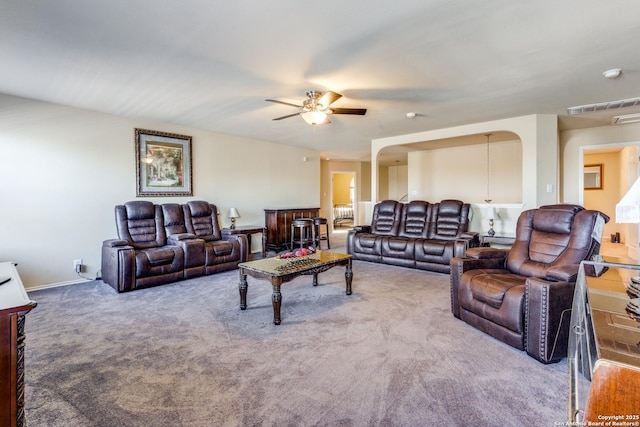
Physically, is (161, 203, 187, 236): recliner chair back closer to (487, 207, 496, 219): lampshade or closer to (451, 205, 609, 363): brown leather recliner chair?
(451, 205, 609, 363): brown leather recliner chair

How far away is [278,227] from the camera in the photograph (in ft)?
21.7

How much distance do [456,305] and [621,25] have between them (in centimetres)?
253

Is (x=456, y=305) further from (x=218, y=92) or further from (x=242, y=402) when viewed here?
(x=218, y=92)

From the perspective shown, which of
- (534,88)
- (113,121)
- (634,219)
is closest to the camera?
(634,219)

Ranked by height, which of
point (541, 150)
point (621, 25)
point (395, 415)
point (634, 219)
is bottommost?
point (395, 415)

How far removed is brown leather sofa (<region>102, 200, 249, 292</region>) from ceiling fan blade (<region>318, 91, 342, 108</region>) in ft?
8.78

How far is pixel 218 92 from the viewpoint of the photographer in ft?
12.1

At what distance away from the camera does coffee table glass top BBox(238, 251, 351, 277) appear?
300 centimetres

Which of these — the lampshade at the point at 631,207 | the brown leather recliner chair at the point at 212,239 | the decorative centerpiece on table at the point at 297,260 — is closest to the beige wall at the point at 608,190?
the decorative centerpiece on table at the point at 297,260

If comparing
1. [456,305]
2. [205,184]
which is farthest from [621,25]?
[205,184]

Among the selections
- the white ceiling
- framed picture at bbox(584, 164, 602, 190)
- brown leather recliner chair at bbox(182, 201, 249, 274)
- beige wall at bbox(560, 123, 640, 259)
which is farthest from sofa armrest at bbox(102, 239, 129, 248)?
framed picture at bbox(584, 164, 602, 190)

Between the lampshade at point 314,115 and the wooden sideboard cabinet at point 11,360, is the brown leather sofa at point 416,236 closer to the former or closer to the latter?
the lampshade at point 314,115

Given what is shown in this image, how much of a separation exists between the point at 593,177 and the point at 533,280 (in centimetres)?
790

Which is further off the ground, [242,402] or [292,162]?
[292,162]
